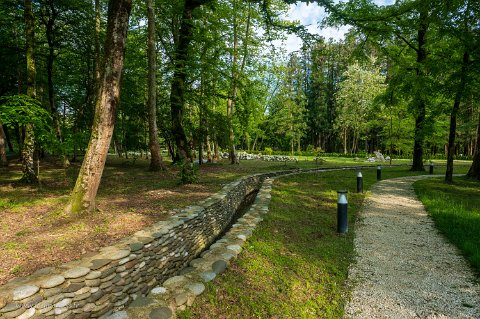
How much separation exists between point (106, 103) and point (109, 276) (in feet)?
10.1

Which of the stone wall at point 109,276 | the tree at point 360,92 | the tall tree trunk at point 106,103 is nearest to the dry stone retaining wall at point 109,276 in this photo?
the stone wall at point 109,276

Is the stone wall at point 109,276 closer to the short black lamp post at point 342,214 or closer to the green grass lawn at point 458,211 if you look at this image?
the short black lamp post at point 342,214

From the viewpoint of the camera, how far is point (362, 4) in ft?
42.4

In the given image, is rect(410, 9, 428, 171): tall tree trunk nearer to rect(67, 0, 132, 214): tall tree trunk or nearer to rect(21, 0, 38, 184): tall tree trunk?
rect(67, 0, 132, 214): tall tree trunk

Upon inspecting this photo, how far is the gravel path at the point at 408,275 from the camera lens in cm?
315

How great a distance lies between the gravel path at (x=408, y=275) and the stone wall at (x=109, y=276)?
262 cm

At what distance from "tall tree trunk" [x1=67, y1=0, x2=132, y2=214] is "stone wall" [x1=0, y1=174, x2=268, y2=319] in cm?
162

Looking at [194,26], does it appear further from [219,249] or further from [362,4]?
[219,249]

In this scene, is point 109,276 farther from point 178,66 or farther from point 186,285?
point 178,66

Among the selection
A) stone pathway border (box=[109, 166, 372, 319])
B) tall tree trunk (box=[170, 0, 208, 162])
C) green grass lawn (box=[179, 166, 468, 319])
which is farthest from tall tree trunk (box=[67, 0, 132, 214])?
tall tree trunk (box=[170, 0, 208, 162])

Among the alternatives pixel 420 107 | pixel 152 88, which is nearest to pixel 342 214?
pixel 152 88

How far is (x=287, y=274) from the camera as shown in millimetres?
4008

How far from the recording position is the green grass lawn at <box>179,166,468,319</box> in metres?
Result: 3.22

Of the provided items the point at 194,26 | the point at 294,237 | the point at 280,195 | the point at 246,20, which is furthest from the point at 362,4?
the point at 294,237
